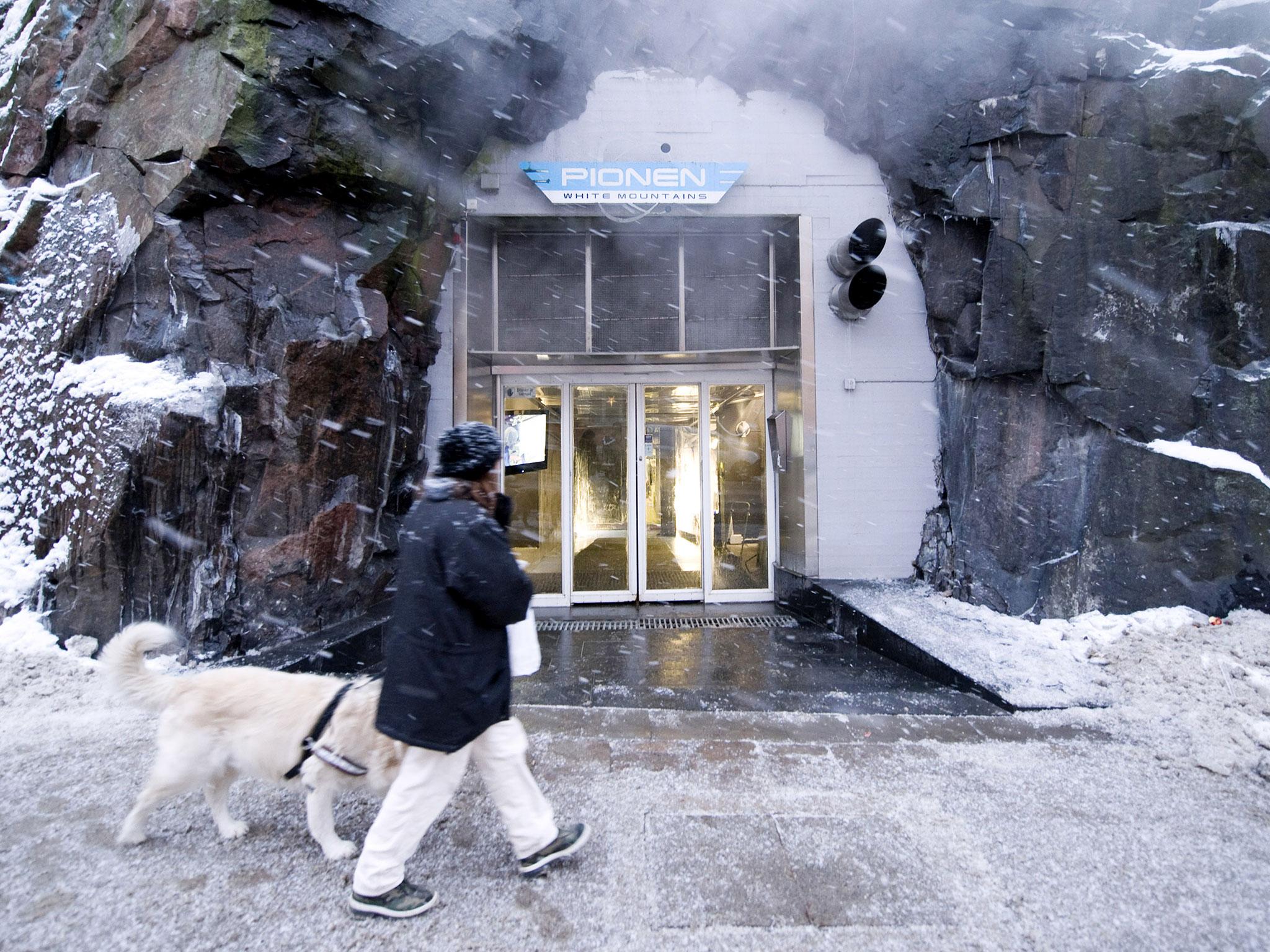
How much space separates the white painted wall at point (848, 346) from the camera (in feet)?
27.3

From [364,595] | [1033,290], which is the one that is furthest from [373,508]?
[1033,290]

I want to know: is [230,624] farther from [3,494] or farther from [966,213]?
[966,213]

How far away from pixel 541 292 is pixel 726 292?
2273 mm

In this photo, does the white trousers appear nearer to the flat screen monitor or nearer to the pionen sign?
the flat screen monitor

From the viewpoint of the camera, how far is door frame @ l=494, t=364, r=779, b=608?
8875 mm

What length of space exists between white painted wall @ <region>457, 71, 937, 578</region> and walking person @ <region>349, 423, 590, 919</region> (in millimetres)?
6426

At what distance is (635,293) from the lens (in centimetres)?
875

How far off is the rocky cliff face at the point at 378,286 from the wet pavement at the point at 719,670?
1814mm

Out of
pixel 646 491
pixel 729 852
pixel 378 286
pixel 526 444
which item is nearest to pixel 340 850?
pixel 729 852

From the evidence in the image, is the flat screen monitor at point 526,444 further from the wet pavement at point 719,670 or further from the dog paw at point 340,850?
the dog paw at point 340,850

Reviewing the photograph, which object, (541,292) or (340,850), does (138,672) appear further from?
(541,292)

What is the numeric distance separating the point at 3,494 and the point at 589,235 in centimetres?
619

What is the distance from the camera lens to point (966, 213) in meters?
7.13

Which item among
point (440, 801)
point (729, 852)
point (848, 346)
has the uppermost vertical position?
point (848, 346)
